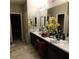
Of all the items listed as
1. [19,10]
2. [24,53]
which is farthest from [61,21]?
[19,10]

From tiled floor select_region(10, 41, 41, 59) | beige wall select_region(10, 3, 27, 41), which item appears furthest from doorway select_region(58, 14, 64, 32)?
beige wall select_region(10, 3, 27, 41)

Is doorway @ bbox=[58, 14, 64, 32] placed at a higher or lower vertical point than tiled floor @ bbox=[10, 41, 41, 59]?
higher

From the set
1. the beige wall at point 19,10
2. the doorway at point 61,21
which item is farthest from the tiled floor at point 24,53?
Result: the beige wall at point 19,10

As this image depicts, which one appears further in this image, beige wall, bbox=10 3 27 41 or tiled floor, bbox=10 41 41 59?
beige wall, bbox=10 3 27 41

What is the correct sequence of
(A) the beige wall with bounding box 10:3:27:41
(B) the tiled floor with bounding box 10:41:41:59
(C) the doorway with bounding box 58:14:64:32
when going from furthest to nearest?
(A) the beige wall with bounding box 10:3:27:41 → (B) the tiled floor with bounding box 10:41:41:59 → (C) the doorway with bounding box 58:14:64:32

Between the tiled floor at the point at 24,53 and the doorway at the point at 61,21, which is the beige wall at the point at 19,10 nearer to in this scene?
the tiled floor at the point at 24,53

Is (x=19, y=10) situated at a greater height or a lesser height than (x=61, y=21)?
greater

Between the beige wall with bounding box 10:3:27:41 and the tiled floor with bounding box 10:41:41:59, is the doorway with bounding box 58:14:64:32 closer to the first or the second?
the tiled floor with bounding box 10:41:41:59

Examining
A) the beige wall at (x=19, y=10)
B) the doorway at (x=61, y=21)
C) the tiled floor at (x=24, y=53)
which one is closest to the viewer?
the doorway at (x=61, y=21)

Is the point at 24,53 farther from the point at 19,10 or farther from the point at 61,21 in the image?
the point at 19,10

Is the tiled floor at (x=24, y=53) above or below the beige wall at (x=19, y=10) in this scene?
below

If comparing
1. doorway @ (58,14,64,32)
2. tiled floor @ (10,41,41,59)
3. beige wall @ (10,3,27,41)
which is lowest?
tiled floor @ (10,41,41,59)

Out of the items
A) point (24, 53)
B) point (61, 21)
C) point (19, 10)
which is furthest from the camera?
point (19, 10)
